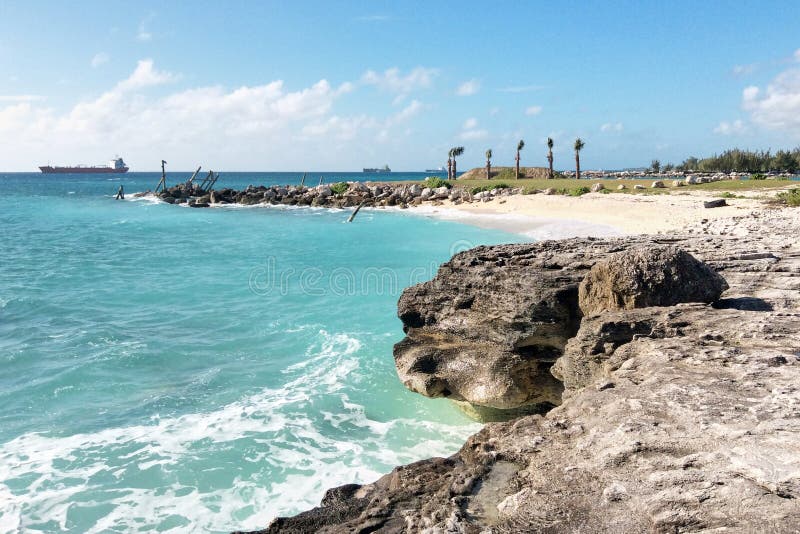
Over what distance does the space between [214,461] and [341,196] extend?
175 feet

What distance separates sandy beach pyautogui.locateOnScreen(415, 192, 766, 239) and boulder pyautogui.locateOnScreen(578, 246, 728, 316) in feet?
58.9

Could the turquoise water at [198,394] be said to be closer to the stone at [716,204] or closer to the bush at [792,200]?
the stone at [716,204]

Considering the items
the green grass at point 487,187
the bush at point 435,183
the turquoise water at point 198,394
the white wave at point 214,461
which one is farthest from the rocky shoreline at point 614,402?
the bush at point 435,183

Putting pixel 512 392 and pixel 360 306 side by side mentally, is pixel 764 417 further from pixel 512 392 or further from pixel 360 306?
pixel 360 306

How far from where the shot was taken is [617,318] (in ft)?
20.9

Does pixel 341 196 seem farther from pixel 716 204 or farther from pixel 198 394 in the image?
pixel 198 394

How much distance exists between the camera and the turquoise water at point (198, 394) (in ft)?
25.1

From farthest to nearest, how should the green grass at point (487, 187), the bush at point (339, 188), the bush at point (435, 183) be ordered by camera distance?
the bush at point (339, 188)
the bush at point (435, 183)
the green grass at point (487, 187)

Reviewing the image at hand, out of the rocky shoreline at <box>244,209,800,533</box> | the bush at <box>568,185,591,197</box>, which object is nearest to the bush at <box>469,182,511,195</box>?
the bush at <box>568,185,591,197</box>

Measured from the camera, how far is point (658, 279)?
6.62 m

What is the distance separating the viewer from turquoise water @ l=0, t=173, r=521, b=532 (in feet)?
25.1

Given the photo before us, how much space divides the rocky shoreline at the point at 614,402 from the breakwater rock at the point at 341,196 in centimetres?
4003

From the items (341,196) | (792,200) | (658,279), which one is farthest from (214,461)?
(341,196)

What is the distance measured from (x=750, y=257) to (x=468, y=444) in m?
6.95
